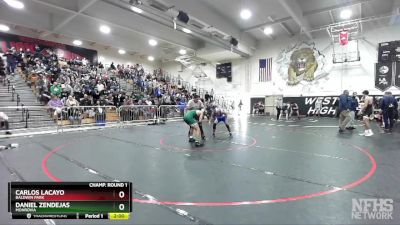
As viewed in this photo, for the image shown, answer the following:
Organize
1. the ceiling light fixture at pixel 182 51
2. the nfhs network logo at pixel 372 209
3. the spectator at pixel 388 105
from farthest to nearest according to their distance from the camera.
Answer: the ceiling light fixture at pixel 182 51, the spectator at pixel 388 105, the nfhs network logo at pixel 372 209

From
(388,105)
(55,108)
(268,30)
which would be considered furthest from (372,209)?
(268,30)

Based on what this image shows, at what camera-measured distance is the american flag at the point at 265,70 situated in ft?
71.0

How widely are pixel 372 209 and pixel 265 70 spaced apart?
20.3m

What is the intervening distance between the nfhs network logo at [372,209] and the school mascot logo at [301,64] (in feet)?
61.5

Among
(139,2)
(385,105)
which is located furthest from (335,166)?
(139,2)

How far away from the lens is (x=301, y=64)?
65.7ft

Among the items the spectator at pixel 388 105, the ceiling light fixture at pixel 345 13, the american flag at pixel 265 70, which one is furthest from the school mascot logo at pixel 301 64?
the spectator at pixel 388 105

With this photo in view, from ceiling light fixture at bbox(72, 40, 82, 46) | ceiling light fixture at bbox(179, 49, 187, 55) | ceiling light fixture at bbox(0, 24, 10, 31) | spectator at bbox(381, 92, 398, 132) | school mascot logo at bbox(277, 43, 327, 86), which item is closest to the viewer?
spectator at bbox(381, 92, 398, 132)

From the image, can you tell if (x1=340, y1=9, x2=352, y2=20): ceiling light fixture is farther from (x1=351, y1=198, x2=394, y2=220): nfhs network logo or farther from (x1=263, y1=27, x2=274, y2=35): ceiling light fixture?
(x1=351, y1=198, x2=394, y2=220): nfhs network logo

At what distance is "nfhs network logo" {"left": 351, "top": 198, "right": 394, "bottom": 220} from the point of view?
2406 millimetres
